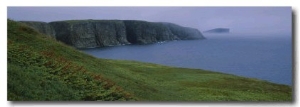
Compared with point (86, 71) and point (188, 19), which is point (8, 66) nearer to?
point (86, 71)

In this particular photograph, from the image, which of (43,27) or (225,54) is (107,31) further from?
(225,54)

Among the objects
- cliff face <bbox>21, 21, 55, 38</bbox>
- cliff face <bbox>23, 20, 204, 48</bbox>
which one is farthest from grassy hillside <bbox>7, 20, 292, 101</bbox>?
cliff face <bbox>23, 20, 204, 48</bbox>

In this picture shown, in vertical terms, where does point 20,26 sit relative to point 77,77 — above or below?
above

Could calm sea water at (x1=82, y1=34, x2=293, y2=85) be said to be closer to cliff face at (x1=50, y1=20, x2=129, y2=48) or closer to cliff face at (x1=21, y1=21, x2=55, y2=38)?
cliff face at (x1=50, y1=20, x2=129, y2=48)

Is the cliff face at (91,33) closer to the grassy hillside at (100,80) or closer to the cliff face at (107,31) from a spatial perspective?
the cliff face at (107,31)

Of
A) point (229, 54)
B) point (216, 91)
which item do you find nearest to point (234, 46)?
point (229, 54)

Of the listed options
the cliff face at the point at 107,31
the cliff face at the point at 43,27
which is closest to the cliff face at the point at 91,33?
the cliff face at the point at 107,31
